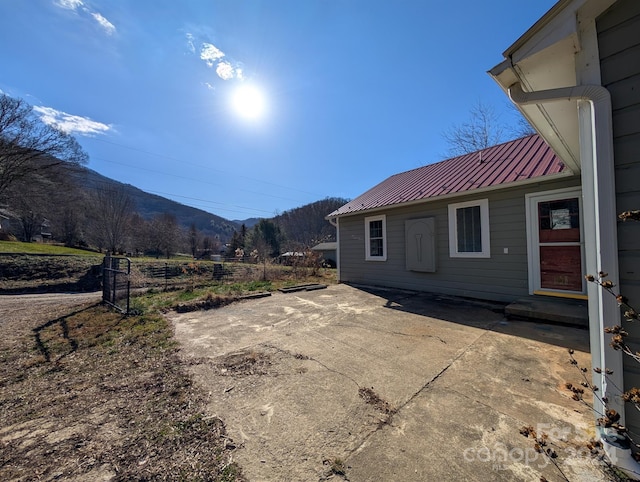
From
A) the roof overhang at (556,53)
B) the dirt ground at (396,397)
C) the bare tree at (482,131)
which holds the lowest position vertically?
the dirt ground at (396,397)

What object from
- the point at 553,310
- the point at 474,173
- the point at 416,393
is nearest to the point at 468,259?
the point at 553,310

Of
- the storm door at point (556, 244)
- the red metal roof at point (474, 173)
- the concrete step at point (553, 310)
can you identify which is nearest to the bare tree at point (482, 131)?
the red metal roof at point (474, 173)

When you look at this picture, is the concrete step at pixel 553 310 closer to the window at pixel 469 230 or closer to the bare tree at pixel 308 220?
the window at pixel 469 230

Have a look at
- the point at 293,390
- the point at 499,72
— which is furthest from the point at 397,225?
the point at 293,390

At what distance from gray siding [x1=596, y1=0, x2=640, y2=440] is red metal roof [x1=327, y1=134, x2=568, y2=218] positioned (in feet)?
13.2

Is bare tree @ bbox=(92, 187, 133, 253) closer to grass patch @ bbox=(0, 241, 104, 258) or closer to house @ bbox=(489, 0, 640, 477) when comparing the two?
grass patch @ bbox=(0, 241, 104, 258)

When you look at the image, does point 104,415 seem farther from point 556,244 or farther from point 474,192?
point 556,244

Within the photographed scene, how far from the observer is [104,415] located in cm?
198

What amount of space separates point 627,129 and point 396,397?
2.37 metres

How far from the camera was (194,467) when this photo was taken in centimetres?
146

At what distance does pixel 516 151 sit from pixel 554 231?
104 inches

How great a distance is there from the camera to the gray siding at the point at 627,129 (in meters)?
1.41

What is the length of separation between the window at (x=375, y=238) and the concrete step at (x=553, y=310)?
12.0 feet

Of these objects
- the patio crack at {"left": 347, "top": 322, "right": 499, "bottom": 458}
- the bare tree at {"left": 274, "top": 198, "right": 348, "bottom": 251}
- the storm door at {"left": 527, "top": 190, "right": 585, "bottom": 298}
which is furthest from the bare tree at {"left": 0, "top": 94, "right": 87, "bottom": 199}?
the bare tree at {"left": 274, "top": 198, "right": 348, "bottom": 251}
